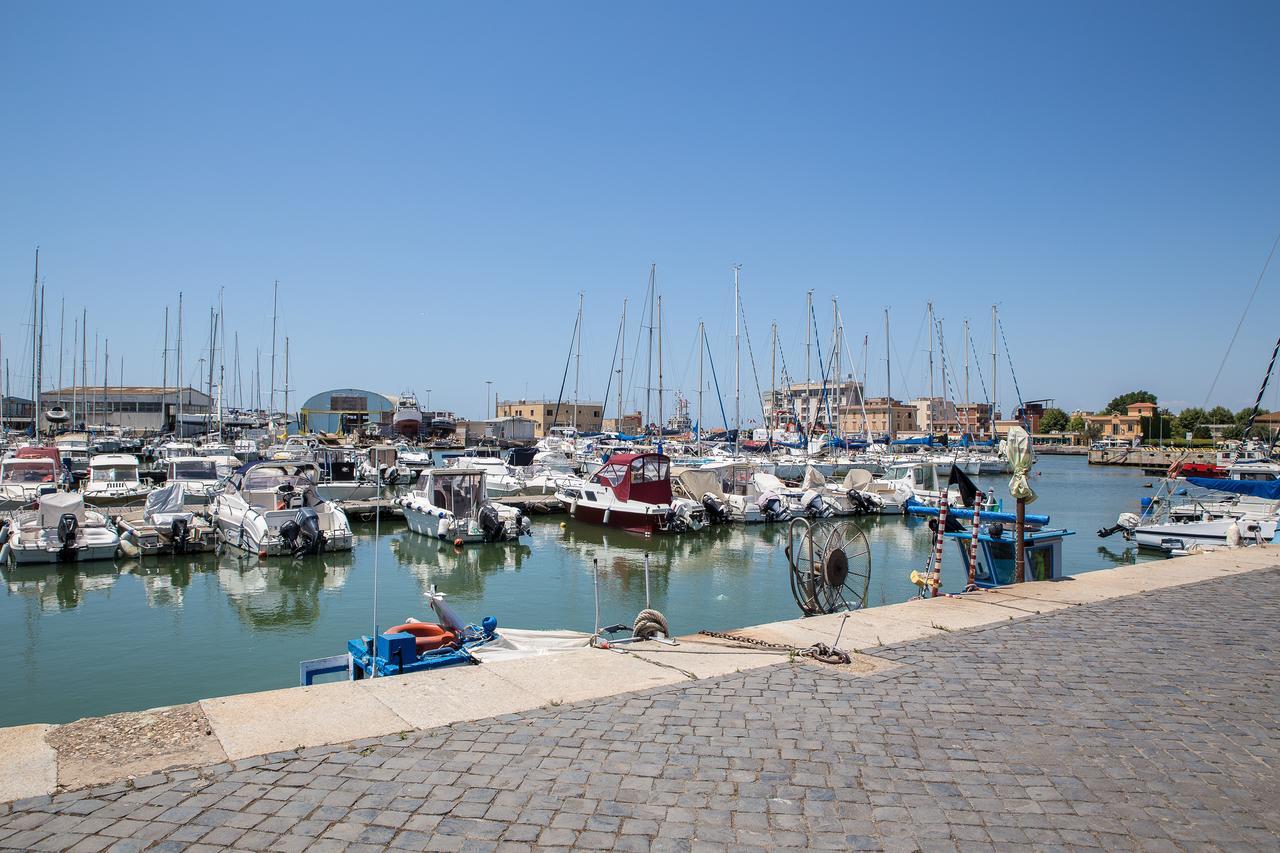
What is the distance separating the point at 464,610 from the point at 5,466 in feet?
95.9

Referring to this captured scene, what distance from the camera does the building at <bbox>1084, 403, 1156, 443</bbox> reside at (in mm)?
131250

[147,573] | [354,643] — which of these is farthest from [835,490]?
[354,643]

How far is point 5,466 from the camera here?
36.3 metres

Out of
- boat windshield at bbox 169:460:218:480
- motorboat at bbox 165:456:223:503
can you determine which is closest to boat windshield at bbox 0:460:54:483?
motorboat at bbox 165:456:223:503

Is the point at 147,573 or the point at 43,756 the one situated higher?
the point at 43,756

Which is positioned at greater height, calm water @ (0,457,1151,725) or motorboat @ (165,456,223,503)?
motorboat @ (165,456,223,503)

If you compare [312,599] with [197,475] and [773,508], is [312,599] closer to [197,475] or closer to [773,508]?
[197,475]

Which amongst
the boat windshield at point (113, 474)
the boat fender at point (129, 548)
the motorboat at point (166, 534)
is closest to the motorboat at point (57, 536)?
the boat fender at point (129, 548)

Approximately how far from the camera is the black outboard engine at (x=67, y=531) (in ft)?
76.7

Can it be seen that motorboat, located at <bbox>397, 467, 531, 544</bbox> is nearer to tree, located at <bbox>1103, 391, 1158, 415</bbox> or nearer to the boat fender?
the boat fender

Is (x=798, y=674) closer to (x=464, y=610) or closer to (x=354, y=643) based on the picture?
(x=354, y=643)

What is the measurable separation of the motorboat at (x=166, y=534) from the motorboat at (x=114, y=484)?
367 inches

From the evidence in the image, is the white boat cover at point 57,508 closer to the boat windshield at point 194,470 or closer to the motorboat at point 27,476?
the motorboat at point 27,476

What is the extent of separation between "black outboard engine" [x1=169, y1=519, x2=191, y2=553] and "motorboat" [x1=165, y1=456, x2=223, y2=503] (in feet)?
30.9
